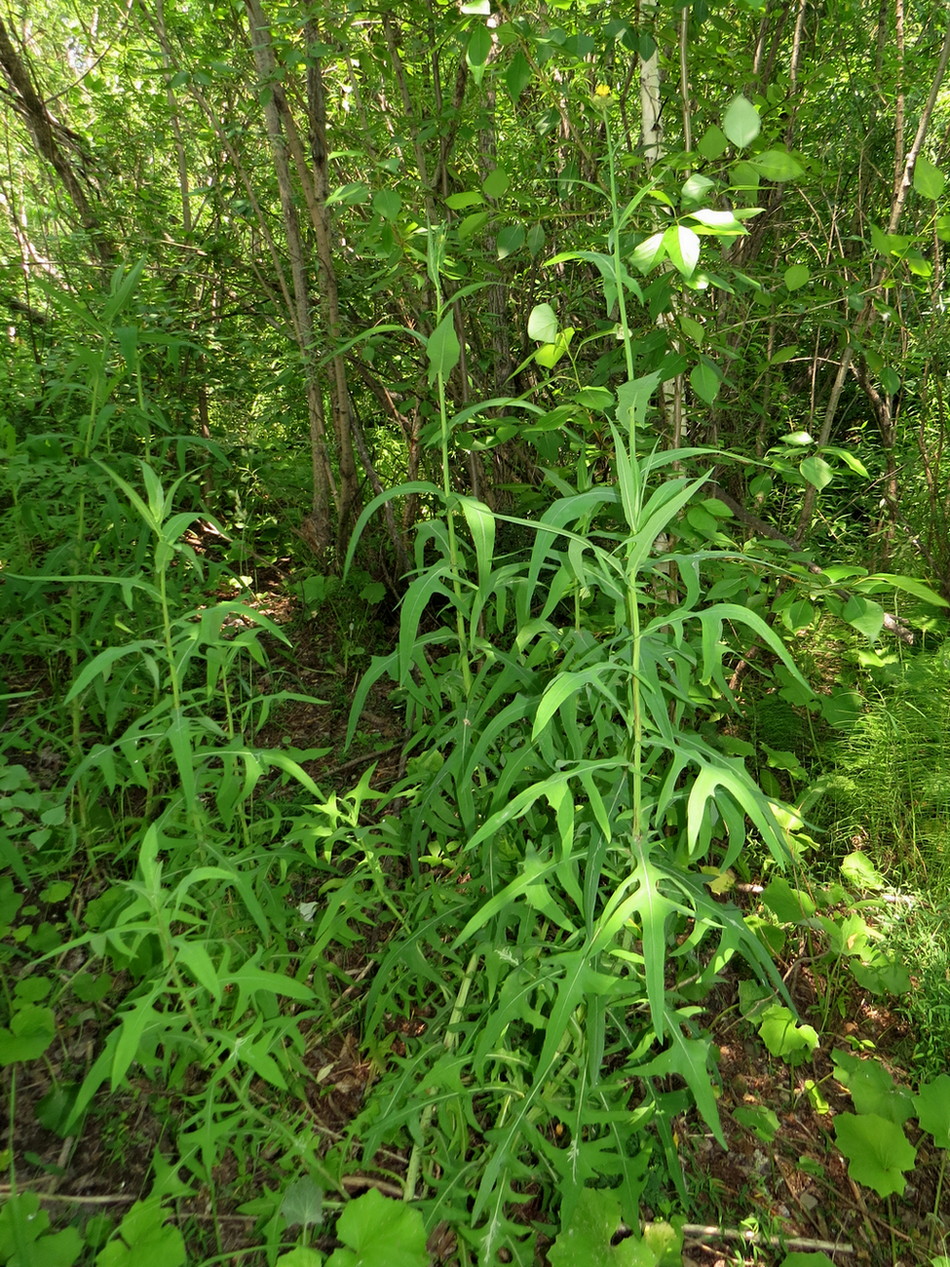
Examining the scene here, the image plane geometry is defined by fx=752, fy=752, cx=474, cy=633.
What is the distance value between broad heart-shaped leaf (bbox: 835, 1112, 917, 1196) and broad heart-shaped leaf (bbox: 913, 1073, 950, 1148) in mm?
54

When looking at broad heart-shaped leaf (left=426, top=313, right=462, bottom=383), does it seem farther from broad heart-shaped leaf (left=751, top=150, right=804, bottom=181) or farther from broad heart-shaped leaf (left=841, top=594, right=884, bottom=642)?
broad heart-shaped leaf (left=841, top=594, right=884, bottom=642)

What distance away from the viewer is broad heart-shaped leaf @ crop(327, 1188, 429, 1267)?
1.25m

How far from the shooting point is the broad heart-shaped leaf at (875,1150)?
150 centimetres


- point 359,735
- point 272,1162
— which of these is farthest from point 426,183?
point 272,1162

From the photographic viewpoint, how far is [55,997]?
5.80ft

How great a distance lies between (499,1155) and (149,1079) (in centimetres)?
84

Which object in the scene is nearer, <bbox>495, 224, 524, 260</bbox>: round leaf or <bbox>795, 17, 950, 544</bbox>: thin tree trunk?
<bbox>495, 224, 524, 260</bbox>: round leaf

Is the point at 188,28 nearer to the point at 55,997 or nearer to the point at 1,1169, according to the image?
the point at 55,997

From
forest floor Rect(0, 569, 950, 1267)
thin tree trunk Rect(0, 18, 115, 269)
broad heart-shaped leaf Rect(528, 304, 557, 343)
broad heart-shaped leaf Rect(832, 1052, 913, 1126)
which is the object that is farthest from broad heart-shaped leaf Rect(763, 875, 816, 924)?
thin tree trunk Rect(0, 18, 115, 269)

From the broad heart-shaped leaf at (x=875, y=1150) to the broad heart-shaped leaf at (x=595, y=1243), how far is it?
1.63ft

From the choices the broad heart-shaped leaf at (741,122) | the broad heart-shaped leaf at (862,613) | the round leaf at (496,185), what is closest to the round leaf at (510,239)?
the round leaf at (496,185)

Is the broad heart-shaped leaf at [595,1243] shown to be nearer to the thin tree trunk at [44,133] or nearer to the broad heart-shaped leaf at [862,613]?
the broad heart-shaped leaf at [862,613]

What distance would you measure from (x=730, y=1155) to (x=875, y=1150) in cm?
30

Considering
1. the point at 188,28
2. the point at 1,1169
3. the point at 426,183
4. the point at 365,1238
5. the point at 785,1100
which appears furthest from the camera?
the point at 188,28
